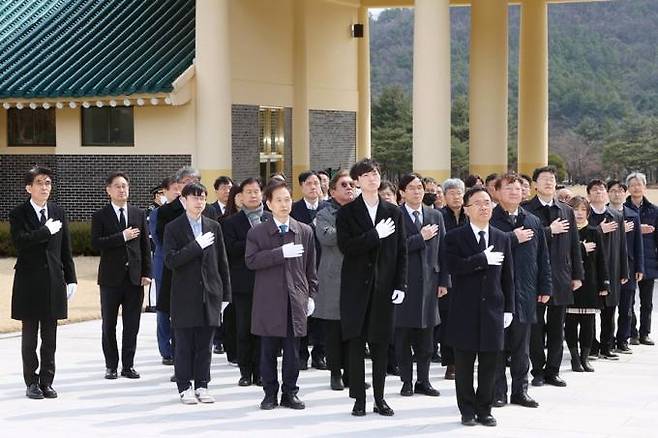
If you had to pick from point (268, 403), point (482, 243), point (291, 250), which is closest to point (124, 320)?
point (268, 403)

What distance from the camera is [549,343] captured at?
1254cm

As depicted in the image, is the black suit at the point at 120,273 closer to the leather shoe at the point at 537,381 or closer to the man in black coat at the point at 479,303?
the man in black coat at the point at 479,303

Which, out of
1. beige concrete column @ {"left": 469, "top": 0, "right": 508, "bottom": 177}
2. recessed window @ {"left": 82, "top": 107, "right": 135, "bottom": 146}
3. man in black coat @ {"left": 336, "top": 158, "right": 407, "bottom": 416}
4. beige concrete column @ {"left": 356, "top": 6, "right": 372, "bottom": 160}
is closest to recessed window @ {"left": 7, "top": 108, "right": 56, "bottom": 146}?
recessed window @ {"left": 82, "top": 107, "right": 135, "bottom": 146}

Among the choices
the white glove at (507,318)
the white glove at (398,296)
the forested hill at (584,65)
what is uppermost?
the forested hill at (584,65)

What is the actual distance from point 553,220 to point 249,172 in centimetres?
1642

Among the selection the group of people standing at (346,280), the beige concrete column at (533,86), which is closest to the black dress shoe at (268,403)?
the group of people standing at (346,280)

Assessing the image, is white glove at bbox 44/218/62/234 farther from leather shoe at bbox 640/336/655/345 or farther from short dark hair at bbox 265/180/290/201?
leather shoe at bbox 640/336/655/345

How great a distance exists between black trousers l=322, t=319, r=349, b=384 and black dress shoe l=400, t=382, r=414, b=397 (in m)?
0.59

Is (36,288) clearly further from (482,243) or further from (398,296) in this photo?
(482,243)

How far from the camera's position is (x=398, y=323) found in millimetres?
11906

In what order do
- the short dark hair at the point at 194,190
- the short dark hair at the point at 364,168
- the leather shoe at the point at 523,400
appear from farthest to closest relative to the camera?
the short dark hair at the point at 194,190 < the leather shoe at the point at 523,400 < the short dark hair at the point at 364,168

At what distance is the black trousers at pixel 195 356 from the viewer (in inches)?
453

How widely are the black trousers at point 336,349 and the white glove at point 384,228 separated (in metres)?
1.64

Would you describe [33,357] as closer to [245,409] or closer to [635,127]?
[245,409]
